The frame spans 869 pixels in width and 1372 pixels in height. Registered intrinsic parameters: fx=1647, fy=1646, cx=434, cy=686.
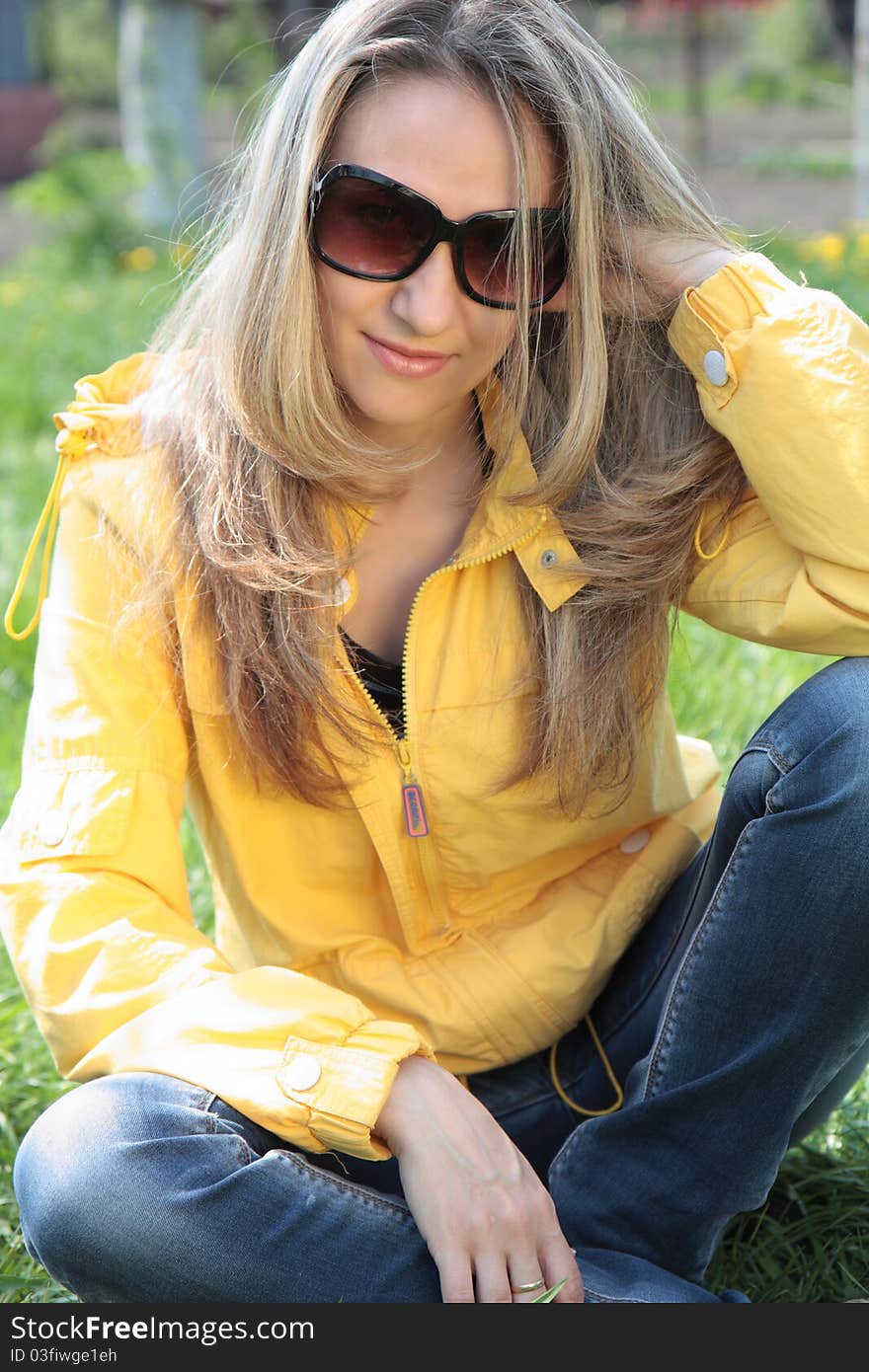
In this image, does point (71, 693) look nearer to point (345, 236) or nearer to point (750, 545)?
point (345, 236)

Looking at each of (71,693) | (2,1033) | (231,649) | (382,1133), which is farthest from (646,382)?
Answer: (2,1033)

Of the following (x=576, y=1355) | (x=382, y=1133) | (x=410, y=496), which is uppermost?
(x=410, y=496)

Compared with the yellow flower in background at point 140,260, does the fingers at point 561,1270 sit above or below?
below

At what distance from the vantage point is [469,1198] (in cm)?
167

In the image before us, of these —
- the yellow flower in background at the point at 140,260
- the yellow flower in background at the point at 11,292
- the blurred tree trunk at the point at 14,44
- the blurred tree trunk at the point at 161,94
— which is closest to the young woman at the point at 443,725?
the yellow flower in background at the point at 11,292

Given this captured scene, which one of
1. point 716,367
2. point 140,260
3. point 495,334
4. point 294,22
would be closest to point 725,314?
point 716,367

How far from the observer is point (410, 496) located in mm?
2090

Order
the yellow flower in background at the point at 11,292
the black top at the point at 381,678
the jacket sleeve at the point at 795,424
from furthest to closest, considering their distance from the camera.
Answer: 1. the yellow flower in background at the point at 11,292
2. the black top at the point at 381,678
3. the jacket sleeve at the point at 795,424

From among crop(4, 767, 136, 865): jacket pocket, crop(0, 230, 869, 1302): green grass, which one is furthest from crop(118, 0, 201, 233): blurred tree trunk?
crop(4, 767, 136, 865): jacket pocket

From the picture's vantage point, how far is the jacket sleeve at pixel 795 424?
188 centimetres

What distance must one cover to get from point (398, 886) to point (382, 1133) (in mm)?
360

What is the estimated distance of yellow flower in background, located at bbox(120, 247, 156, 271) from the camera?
7.64 m

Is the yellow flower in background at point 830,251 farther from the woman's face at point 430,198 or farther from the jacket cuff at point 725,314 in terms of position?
the woman's face at point 430,198

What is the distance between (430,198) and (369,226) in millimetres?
73
